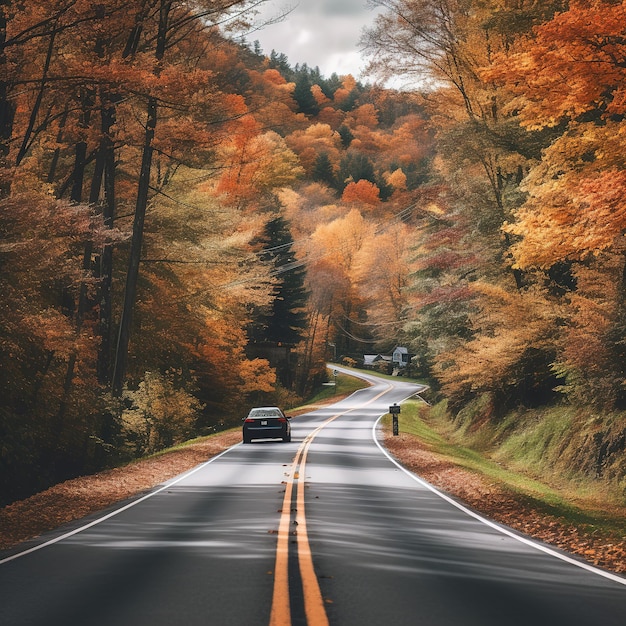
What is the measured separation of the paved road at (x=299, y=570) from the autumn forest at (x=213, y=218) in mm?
6357

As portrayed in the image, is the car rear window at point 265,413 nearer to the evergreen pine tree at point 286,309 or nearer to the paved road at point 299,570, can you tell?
the paved road at point 299,570

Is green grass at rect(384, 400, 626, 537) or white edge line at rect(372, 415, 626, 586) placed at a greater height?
white edge line at rect(372, 415, 626, 586)

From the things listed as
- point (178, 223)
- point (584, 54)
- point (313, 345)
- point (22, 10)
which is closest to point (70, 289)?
point (178, 223)

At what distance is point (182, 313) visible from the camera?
30688mm

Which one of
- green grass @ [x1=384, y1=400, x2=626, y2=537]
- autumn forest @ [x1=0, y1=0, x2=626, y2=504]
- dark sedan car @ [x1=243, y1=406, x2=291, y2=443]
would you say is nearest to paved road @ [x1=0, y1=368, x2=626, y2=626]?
green grass @ [x1=384, y1=400, x2=626, y2=537]

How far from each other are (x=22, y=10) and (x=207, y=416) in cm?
2958

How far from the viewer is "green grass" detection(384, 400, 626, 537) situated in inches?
550

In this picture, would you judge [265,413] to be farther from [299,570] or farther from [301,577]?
[301,577]

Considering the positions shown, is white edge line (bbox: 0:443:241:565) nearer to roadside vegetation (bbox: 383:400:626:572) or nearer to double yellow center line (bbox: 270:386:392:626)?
double yellow center line (bbox: 270:386:392:626)

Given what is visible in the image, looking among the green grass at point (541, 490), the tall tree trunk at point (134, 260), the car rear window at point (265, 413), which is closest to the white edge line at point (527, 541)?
the green grass at point (541, 490)

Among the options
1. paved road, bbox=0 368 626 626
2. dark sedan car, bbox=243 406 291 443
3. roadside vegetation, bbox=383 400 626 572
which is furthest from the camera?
dark sedan car, bbox=243 406 291 443

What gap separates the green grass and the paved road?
5.85ft

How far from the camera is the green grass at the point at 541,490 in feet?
45.8

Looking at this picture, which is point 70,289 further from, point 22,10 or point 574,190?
point 574,190
